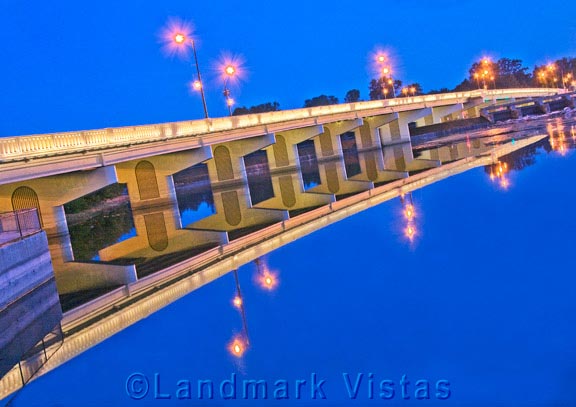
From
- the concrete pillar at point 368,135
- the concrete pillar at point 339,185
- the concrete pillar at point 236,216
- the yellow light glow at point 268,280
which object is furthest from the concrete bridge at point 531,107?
the yellow light glow at point 268,280

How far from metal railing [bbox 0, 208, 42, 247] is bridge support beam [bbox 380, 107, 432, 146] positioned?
196ft

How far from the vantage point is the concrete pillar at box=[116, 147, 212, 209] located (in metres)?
40.3

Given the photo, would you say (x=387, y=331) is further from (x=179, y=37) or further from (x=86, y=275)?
(x=179, y=37)

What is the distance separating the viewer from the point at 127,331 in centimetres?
1142

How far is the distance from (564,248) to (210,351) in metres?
6.90

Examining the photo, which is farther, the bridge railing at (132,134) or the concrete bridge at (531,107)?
the concrete bridge at (531,107)

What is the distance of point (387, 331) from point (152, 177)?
3476cm

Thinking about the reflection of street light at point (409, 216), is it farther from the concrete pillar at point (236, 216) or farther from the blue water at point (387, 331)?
the concrete pillar at point (236, 216)

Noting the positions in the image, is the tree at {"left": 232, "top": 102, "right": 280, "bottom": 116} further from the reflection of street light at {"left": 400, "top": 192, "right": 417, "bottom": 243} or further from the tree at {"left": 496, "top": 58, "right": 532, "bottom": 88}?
the reflection of street light at {"left": 400, "top": 192, "right": 417, "bottom": 243}

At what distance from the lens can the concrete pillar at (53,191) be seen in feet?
97.2

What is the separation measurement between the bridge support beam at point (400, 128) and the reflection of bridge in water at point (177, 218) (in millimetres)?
15416

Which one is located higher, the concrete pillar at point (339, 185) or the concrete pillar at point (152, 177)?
the concrete pillar at point (152, 177)

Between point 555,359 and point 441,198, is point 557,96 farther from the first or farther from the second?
point 555,359

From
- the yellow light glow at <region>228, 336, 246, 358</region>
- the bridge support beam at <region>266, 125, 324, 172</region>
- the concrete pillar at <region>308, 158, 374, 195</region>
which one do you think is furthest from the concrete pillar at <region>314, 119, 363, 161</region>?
the yellow light glow at <region>228, 336, 246, 358</region>
